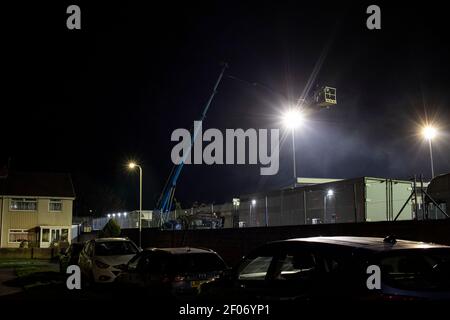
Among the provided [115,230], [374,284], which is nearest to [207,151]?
[115,230]

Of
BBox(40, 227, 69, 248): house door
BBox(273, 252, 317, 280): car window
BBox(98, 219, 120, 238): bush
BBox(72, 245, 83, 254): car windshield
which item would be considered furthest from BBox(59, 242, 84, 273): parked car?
BBox(40, 227, 69, 248): house door

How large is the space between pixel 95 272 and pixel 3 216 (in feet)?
110

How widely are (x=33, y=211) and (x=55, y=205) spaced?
194cm

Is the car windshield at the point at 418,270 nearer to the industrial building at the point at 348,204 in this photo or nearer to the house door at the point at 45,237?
the industrial building at the point at 348,204

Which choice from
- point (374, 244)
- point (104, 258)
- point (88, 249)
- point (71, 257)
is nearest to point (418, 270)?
point (374, 244)


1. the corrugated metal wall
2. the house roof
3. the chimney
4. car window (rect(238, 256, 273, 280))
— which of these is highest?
the chimney

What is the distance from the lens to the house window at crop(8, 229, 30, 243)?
45094 mm

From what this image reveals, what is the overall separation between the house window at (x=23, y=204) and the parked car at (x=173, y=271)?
123 feet

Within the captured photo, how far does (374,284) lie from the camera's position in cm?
497

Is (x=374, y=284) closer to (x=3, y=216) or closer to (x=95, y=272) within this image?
(x=95, y=272)

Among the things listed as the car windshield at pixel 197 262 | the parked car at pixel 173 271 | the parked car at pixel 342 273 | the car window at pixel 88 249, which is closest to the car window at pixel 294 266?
the parked car at pixel 342 273

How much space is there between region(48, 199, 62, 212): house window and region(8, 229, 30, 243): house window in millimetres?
2871

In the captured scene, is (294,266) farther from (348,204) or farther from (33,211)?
(33,211)

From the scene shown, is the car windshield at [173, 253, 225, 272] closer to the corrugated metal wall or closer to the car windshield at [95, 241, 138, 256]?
the car windshield at [95, 241, 138, 256]
